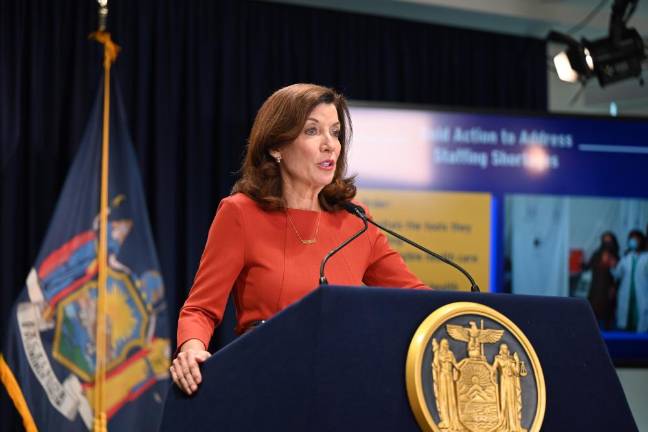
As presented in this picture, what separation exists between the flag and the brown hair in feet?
7.33

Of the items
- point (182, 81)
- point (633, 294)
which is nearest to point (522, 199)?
point (633, 294)

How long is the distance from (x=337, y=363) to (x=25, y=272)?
383 centimetres

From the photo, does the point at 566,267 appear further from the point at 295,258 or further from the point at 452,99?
the point at 295,258

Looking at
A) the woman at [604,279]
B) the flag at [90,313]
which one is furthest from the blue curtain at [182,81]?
the woman at [604,279]

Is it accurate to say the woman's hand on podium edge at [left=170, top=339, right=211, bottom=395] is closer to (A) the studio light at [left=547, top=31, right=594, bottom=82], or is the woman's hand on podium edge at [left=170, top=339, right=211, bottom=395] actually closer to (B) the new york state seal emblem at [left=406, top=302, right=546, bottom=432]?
(B) the new york state seal emblem at [left=406, top=302, right=546, bottom=432]

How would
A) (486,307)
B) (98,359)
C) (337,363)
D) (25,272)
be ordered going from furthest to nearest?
1. (25,272)
2. (98,359)
3. (486,307)
4. (337,363)

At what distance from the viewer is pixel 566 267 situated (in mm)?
5246

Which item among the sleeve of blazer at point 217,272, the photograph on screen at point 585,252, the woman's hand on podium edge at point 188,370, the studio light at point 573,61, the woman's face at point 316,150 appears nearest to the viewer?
the woman's hand on podium edge at point 188,370

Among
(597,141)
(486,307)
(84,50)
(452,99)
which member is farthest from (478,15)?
(486,307)

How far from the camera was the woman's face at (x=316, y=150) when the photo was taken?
2.18 m

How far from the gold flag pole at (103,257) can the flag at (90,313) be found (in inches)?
1.4

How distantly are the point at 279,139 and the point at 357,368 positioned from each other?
33.7 inches

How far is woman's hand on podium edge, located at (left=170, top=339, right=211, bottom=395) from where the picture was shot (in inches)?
67.7

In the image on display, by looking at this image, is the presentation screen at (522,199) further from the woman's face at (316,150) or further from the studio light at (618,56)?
the woman's face at (316,150)
